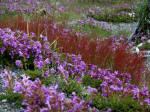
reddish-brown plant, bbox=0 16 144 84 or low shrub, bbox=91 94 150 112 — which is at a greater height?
reddish-brown plant, bbox=0 16 144 84

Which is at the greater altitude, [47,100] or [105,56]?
[47,100]

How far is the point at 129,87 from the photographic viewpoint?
3734 millimetres

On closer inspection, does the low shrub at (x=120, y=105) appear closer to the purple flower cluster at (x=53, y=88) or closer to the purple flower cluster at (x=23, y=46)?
the purple flower cluster at (x=53, y=88)

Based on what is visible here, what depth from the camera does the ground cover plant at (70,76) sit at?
279 centimetres

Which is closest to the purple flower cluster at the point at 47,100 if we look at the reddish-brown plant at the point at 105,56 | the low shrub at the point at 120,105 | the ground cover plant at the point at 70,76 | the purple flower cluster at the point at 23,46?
the ground cover plant at the point at 70,76

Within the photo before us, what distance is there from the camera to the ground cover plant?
2785mm

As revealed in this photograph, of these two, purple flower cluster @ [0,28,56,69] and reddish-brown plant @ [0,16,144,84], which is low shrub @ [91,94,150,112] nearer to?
reddish-brown plant @ [0,16,144,84]

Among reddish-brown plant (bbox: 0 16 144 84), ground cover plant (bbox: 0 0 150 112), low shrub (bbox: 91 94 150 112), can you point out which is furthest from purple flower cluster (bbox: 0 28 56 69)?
low shrub (bbox: 91 94 150 112)

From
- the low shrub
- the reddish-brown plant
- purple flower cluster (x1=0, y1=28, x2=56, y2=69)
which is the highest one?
purple flower cluster (x1=0, y1=28, x2=56, y2=69)

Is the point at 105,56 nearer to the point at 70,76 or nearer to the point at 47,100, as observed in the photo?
the point at 70,76

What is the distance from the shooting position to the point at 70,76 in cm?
451

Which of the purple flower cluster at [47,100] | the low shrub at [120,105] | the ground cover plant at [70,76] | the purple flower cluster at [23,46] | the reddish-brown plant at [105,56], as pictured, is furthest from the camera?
the reddish-brown plant at [105,56]

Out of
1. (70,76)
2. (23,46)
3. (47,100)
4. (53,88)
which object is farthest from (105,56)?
(47,100)

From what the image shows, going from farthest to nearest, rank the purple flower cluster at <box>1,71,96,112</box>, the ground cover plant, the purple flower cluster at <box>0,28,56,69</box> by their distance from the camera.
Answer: the purple flower cluster at <box>0,28,56,69</box> → the ground cover plant → the purple flower cluster at <box>1,71,96,112</box>
